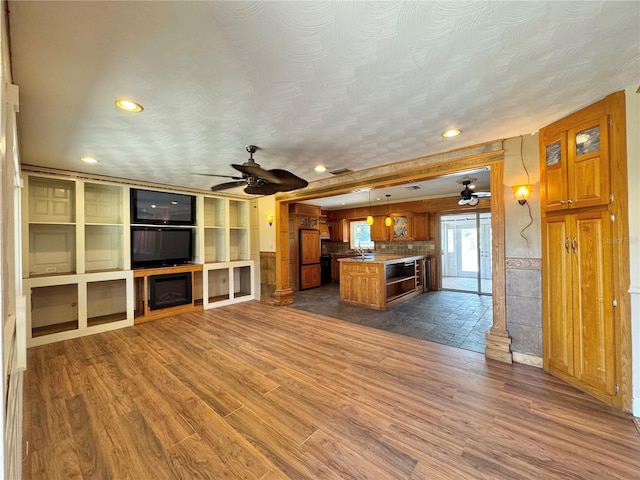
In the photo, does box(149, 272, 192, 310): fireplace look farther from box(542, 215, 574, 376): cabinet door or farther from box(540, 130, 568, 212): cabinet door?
box(540, 130, 568, 212): cabinet door

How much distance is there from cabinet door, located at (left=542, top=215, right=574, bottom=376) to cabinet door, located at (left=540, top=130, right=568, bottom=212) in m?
0.16

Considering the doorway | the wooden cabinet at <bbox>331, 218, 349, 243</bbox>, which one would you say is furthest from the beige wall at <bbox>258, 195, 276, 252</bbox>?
the doorway

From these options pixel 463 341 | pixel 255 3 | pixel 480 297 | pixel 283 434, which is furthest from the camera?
pixel 480 297

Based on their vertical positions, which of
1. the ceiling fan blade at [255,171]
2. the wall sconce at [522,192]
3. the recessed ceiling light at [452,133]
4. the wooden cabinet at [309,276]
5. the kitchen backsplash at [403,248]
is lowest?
the wooden cabinet at [309,276]

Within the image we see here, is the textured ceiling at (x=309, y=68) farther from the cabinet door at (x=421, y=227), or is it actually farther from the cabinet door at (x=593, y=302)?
the cabinet door at (x=421, y=227)

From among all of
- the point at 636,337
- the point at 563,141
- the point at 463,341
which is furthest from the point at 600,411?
the point at 563,141

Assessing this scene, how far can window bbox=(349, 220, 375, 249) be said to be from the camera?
361 inches

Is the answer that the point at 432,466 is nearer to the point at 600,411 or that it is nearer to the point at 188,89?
the point at 600,411

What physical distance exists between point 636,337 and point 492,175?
6.05ft

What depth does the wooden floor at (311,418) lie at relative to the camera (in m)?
1.59

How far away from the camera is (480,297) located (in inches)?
235

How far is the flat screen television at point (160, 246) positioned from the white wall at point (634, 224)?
602 centimetres

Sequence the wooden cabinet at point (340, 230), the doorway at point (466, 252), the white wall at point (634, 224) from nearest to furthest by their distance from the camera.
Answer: the white wall at point (634, 224) < the doorway at point (466, 252) < the wooden cabinet at point (340, 230)

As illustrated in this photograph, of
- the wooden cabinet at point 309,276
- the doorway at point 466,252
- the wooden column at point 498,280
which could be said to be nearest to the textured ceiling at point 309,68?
the wooden column at point 498,280
